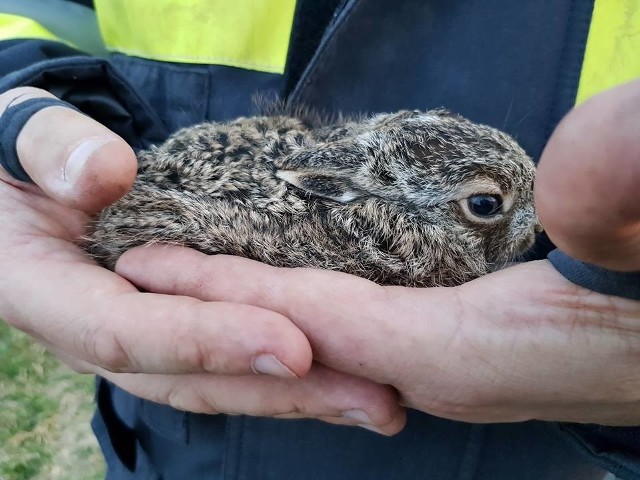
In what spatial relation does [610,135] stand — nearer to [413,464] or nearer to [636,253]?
[636,253]

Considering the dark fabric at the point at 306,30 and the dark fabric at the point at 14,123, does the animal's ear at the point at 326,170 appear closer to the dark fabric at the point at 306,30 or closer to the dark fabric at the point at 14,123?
the dark fabric at the point at 306,30

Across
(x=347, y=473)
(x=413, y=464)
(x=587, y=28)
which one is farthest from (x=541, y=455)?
(x=587, y=28)

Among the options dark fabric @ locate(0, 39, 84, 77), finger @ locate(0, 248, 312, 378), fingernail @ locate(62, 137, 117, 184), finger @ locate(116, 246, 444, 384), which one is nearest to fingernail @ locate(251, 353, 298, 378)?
finger @ locate(0, 248, 312, 378)

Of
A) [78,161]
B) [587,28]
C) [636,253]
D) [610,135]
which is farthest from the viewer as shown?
[587,28]

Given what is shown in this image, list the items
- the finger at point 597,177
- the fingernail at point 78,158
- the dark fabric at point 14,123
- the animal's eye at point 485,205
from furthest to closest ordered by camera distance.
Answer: the animal's eye at point 485,205
the dark fabric at point 14,123
the fingernail at point 78,158
the finger at point 597,177

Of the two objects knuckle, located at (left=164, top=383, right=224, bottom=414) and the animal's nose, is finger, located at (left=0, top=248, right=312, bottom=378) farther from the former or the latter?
the animal's nose

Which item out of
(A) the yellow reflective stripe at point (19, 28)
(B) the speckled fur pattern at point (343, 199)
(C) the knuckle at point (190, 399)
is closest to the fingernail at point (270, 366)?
(C) the knuckle at point (190, 399)
